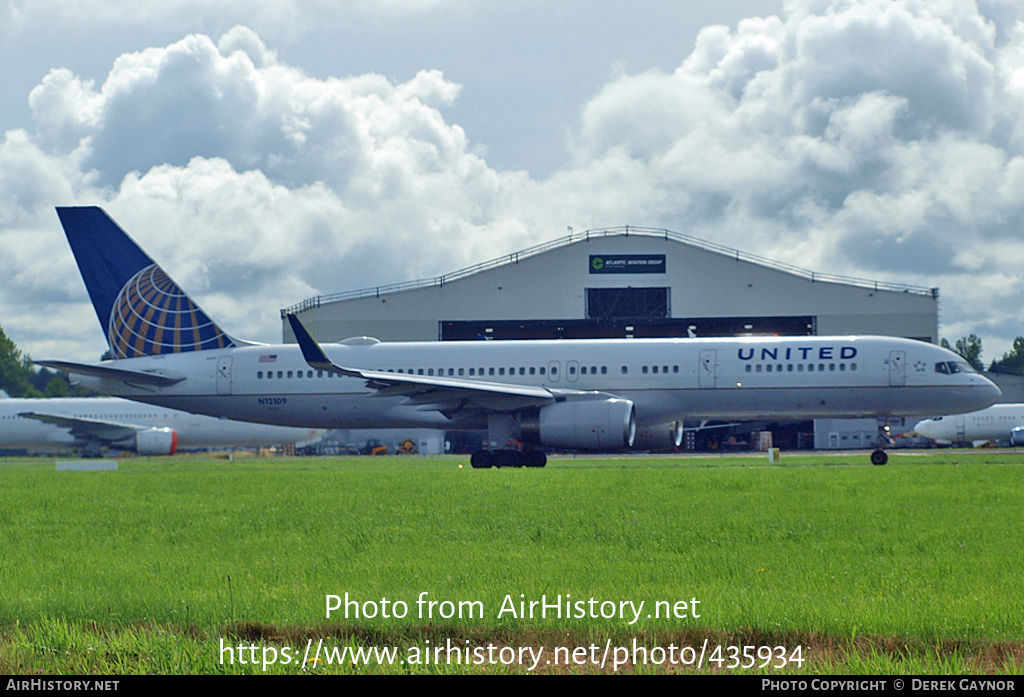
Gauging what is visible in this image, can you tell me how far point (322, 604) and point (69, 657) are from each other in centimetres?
151

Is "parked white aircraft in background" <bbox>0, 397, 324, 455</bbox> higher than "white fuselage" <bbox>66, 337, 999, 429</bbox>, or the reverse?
"white fuselage" <bbox>66, 337, 999, 429</bbox>

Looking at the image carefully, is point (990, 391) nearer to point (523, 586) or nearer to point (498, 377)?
point (498, 377)

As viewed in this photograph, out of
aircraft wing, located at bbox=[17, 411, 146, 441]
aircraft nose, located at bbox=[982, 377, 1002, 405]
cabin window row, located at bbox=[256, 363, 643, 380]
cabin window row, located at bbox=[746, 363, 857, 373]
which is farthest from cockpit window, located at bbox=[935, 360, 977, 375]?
aircraft wing, located at bbox=[17, 411, 146, 441]

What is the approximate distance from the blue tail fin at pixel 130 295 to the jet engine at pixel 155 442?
1827 centimetres

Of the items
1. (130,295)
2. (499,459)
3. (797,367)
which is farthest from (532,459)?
(130,295)

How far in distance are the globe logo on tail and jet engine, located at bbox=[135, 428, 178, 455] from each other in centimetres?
1834

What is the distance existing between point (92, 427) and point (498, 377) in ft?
99.1

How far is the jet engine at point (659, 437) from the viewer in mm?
29359

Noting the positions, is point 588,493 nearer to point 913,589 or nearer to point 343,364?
point 913,589

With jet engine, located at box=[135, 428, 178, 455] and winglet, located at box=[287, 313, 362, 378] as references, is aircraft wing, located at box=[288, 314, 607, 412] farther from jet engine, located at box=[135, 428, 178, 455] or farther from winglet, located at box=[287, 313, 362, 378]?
jet engine, located at box=[135, 428, 178, 455]

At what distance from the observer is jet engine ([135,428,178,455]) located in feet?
162

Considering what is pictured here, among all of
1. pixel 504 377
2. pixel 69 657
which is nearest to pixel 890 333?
pixel 504 377

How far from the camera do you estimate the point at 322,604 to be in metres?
6.03

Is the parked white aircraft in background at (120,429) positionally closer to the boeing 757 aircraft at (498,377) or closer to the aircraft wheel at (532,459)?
the boeing 757 aircraft at (498,377)
